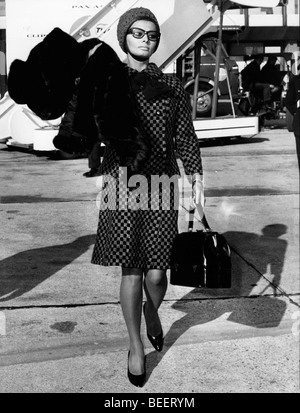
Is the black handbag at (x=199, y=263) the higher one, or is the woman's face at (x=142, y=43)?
the woman's face at (x=142, y=43)

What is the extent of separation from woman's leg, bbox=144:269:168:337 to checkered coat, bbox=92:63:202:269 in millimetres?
88

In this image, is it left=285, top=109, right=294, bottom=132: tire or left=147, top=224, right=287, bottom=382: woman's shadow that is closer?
left=147, top=224, right=287, bottom=382: woman's shadow

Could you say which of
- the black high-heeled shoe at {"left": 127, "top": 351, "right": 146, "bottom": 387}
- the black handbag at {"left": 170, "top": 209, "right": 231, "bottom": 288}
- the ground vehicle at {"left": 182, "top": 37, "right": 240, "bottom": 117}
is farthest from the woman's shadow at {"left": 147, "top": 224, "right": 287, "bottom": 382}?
the ground vehicle at {"left": 182, "top": 37, "right": 240, "bottom": 117}

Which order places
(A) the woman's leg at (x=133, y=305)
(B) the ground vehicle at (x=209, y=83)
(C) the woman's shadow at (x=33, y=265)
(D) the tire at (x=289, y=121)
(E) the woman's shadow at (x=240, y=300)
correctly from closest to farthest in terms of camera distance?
(A) the woman's leg at (x=133, y=305)
(E) the woman's shadow at (x=240, y=300)
(C) the woman's shadow at (x=33, y=265)
(D) the tire at (x=289, y=121)
(B) the ground vehicle at (x=209, y=83)

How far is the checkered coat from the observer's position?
3.67 m

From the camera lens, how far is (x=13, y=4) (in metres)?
14.9

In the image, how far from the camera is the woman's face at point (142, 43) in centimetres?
362

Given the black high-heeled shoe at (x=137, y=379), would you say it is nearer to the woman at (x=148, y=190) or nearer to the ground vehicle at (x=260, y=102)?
the woman at (x=148, y=190)

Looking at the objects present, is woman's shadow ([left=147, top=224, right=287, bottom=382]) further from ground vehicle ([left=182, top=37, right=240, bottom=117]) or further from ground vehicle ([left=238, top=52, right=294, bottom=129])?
ground vehicle ([left=238, top=52, right=294, bottom=129])

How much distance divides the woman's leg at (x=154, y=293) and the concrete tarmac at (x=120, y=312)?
0.18 meters

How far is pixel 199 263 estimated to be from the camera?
3578 millimetres

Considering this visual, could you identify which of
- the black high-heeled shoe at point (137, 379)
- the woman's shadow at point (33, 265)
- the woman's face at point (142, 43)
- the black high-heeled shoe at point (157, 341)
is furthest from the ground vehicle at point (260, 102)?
the black high-heeled shoe at point (137, 379)

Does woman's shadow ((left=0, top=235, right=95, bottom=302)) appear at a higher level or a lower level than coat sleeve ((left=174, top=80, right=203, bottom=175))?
lower

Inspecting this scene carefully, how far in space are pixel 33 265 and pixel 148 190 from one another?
2436mm
